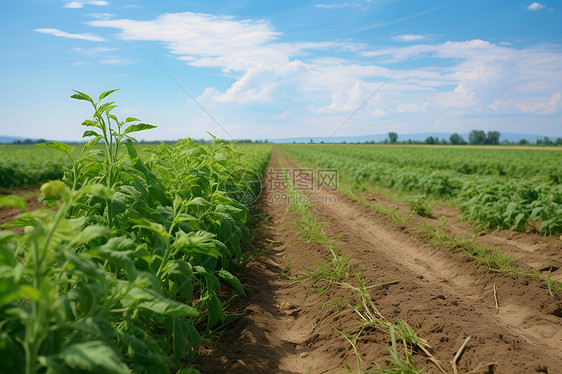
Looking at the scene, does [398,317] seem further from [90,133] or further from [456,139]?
[456,139]

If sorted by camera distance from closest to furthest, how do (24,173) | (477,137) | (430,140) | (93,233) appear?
(93,233) < (24,173) < (430,140) < (477,137)

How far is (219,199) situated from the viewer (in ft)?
10.4

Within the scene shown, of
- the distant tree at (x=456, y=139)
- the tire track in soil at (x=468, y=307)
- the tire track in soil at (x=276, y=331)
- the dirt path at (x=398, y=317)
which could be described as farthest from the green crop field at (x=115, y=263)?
the distant tree at (x=456, y=139)

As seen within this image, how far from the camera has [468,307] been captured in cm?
378

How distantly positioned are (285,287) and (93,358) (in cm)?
333

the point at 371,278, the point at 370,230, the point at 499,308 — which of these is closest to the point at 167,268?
the point at 371,278

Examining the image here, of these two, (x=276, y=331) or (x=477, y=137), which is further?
(x=477, y=137)

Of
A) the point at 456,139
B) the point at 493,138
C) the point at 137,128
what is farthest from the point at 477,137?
the point at 137,128

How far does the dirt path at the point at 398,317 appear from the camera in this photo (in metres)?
2.70

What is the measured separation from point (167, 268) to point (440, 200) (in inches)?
370

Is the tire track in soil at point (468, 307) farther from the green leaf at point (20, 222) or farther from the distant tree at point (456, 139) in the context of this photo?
the distant tree at point (456, 139)

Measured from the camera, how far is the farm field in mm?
1585

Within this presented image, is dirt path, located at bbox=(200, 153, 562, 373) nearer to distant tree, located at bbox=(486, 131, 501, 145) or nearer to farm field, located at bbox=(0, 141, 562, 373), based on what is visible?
farm field, located at bbox=(0, 141, 562, 373)

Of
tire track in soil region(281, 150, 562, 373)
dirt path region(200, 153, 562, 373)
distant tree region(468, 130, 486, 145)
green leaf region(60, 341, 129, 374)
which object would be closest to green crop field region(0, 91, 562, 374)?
green leaf region(60, 341, 129, 374)
